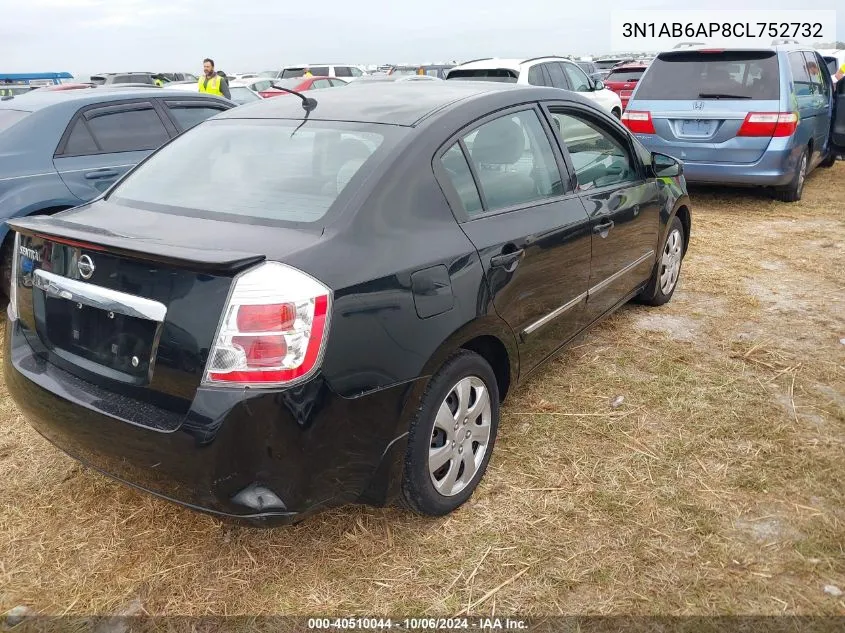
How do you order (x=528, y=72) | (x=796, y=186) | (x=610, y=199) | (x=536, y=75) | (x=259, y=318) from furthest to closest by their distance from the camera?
1. (x=536, y=75)
2. (x=528, y=72)
3. (x=796, y=186)
4. (x=610, y=199)
5. (x=259, y=318)

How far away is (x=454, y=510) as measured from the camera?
2.76 meters

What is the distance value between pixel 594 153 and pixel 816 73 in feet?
23.5

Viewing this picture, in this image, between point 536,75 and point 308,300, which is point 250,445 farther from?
point 536,75

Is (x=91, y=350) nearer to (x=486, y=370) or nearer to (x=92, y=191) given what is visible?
(x=486, y=370)

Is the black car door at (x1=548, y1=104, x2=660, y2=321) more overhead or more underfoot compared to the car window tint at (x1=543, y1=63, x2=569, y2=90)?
more underfoot

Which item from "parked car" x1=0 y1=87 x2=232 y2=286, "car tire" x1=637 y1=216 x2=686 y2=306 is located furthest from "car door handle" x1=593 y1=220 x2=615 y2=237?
"parked car" x1=0 y1=87 x2=232 y2=286

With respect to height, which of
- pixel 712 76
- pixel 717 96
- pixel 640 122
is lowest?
pixel 640 122

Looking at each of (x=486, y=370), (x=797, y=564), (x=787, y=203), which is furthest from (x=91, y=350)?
(x=787, y=203)

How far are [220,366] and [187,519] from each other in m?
1.04

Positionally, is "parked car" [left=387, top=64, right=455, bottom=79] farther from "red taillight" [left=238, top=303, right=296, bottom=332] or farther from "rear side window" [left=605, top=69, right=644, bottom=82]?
"red taillight" [left=238, top=303, right=296, bottom=332]

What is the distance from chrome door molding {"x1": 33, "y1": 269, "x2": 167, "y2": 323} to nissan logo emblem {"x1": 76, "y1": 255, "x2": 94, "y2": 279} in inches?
1.2

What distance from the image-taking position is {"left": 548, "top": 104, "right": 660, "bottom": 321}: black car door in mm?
3512

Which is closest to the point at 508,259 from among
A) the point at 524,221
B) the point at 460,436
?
the point at 524,221

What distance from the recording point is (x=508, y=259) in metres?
2.77
